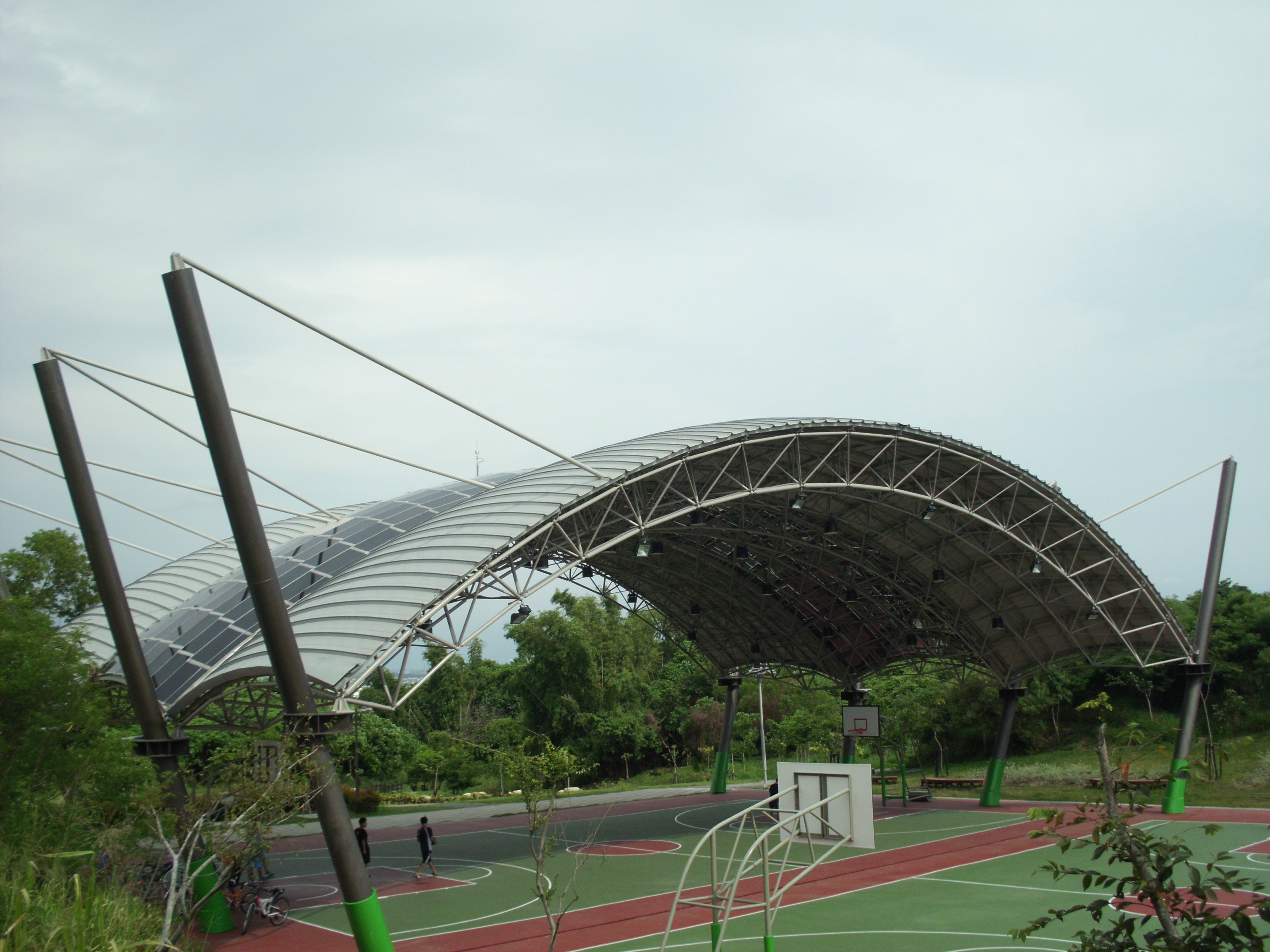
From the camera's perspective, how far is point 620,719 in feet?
216

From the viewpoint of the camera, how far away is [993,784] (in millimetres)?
38531

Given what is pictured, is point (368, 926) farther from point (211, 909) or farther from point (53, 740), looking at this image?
point (211, 909)

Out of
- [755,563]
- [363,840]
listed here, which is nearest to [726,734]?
[755,563]

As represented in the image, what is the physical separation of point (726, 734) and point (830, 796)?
111 ft

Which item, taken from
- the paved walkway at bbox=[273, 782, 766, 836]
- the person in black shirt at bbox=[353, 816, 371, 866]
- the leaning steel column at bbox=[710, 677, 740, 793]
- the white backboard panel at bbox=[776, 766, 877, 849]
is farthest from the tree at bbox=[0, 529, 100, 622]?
the white backboard panel at bbox=[776, 766, 877, 849]

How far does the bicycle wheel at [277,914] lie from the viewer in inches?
790

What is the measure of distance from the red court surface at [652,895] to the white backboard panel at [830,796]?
559 centimetres

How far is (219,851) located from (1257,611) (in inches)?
2218

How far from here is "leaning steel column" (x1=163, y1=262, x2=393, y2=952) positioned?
44.8ft

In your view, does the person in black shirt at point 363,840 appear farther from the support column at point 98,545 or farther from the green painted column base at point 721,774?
the green painted column base at point 721,774

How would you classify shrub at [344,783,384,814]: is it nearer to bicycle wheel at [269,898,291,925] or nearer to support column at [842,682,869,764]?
support column at [842,682,869,764]

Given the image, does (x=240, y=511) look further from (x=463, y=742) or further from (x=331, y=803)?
(x=463, y=742)

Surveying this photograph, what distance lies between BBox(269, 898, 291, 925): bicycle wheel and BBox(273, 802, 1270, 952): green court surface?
52 cm

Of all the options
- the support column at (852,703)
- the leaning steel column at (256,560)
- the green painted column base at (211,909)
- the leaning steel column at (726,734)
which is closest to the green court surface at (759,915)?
the green painted column base at (211,909)
